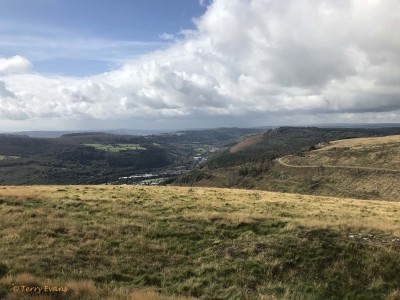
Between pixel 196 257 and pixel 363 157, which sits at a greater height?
pixel 196 257

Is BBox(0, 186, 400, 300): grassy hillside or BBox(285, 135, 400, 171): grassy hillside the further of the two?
BBox(285, 135, 400, 171): grassy hillside

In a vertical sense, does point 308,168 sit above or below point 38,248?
below

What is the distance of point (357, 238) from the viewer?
16422 millimetres

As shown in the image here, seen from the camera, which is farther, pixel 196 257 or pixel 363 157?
pixel 363 157

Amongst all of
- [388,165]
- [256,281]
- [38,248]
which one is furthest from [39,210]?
[388,165]

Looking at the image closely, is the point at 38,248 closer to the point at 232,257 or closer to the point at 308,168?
the point at 232,257

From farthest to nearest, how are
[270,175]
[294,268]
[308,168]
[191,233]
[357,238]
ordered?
[270,175]
[308,168]
[191,233]
[357,238]
[294,268]

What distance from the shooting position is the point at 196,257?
1464 centimetres

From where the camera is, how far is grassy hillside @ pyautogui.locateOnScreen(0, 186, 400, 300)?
11.4 metres

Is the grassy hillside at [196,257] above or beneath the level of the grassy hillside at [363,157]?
above

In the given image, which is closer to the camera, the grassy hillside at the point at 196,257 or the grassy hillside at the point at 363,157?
the grassy hillside at the point at 196,257

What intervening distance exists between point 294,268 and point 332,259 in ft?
5.50

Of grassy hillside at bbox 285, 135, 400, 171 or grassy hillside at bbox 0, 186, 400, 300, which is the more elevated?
grassy hillside at bbox 0, 186, 400, 300

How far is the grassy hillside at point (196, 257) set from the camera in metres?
11.4
